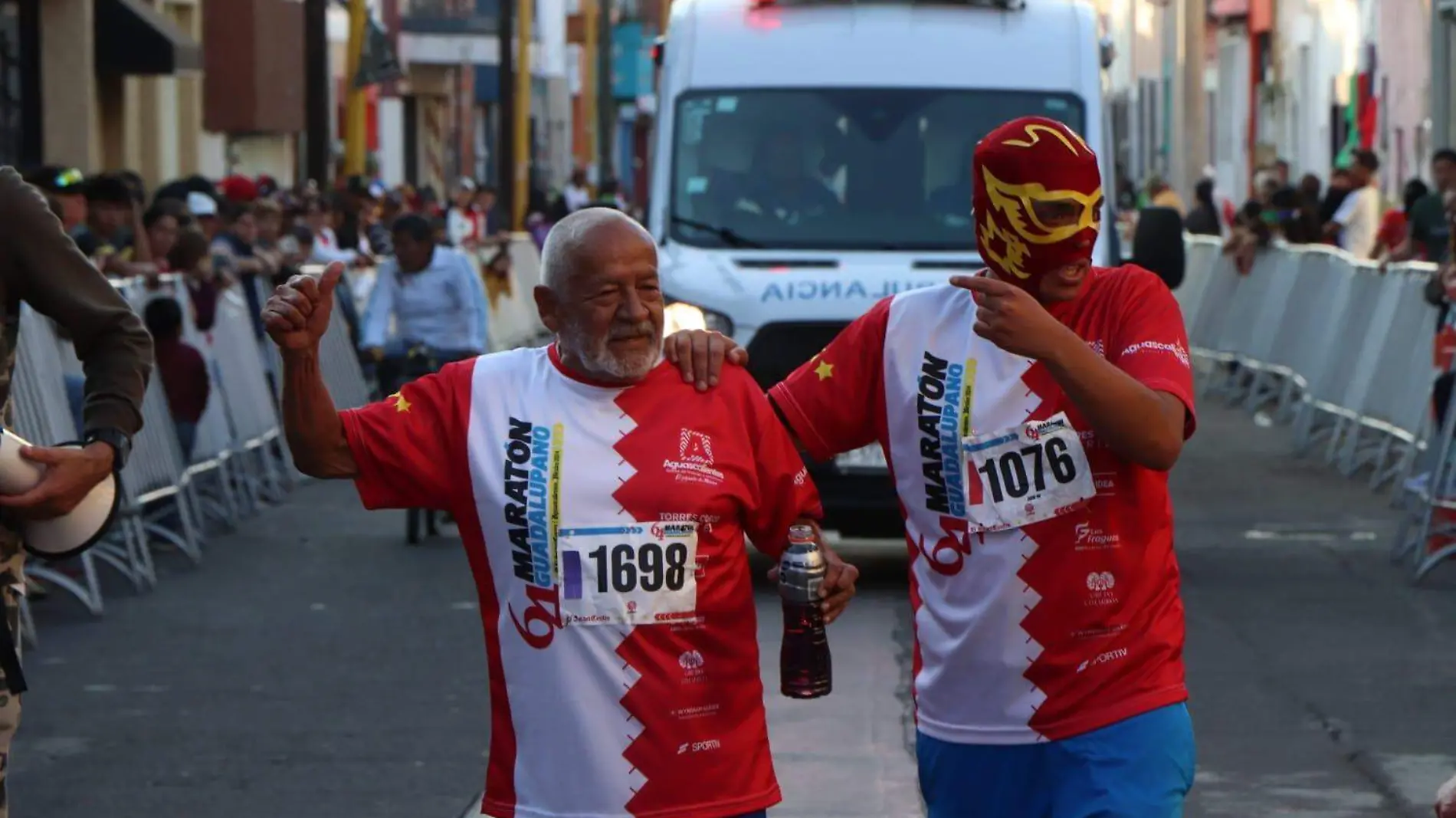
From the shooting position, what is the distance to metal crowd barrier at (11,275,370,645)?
12.2 m

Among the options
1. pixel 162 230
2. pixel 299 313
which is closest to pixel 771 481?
pixel 299 313

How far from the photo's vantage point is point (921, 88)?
13.2 metres

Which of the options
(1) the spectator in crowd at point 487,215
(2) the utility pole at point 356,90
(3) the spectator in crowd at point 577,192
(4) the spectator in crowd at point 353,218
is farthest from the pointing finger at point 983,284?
(3) the spectator in crowd at point 577,192

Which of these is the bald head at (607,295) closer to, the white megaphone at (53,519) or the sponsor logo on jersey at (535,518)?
the sponsor logo on jersey at (535,518)

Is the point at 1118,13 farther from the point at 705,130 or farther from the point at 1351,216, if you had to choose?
the point at 705,130

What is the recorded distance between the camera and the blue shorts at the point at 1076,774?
4.74 metres

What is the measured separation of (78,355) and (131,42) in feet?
80.0

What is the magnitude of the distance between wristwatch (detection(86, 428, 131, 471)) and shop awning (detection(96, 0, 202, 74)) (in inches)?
957

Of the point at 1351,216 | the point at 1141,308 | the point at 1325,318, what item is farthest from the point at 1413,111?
the point at 1141,308

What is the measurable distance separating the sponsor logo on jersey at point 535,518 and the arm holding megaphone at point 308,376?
0.86 ft

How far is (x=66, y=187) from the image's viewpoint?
15.1 m

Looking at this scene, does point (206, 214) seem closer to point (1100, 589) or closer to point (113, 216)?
point (113, 216)

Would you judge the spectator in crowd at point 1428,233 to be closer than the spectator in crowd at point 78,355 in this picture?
No

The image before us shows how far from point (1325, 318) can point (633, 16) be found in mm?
78391
